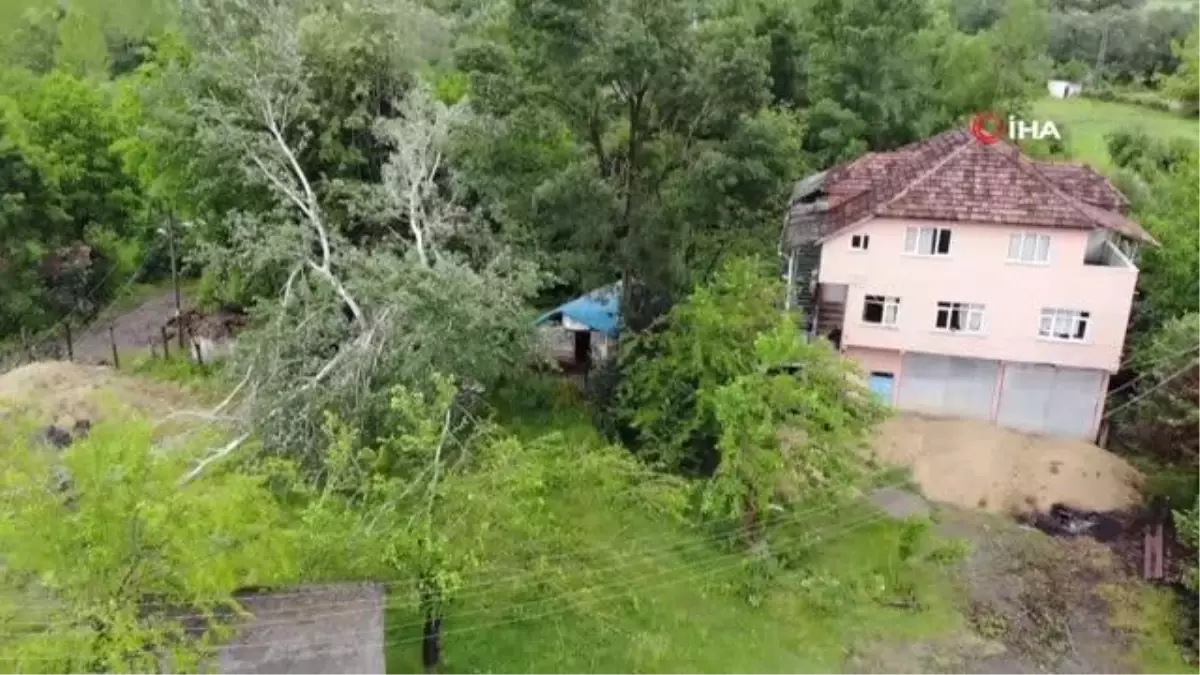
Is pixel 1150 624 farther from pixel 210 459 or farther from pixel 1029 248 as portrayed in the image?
pixel 210 459

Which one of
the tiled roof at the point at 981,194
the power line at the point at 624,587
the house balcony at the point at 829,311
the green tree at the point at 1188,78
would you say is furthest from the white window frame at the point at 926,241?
the green tree at the point at 1188,78

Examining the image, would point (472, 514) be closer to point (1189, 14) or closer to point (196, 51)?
point (196, 51)

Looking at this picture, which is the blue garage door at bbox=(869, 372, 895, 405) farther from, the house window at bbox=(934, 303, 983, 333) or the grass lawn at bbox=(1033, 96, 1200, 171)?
the grass lawn at bbox=(1033, 96, 1200, 171)

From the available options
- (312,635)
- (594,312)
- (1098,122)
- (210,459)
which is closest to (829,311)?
(594,312)

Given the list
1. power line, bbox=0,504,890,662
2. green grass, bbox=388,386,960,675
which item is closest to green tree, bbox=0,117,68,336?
green grass, bbox=388,386,960,675

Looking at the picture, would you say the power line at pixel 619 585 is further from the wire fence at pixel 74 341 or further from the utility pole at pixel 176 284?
the utility pole at pixel 176 284

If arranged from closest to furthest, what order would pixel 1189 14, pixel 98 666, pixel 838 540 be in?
1. pixel 98 666
2. pixel 838 540
3. pixel 1189 14

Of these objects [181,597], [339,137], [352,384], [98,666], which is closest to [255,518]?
[181,597]
